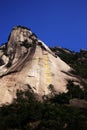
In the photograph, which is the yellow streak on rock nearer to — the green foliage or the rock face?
the rock face

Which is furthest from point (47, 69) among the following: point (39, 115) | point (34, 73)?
point (39, 115)

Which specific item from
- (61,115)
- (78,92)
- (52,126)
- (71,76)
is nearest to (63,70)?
(71,76)

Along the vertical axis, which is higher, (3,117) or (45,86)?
(45,86)

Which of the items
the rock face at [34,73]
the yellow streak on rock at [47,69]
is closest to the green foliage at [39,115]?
the rock face at [34,73]

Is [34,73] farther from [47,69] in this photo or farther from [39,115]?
[39,115]

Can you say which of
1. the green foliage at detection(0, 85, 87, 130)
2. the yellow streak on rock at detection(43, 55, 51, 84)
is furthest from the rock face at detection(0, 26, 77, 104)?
the green foliage at detection(0, 85, 87, 130)

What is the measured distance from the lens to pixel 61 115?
169 ft

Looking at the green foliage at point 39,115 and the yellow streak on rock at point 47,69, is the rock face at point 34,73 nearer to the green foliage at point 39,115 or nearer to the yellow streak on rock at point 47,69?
the yellow streak on rock at point 47,69

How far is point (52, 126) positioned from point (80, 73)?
27720mm

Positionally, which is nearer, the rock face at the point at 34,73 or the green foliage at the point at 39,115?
the green foliage at the point at 39,115

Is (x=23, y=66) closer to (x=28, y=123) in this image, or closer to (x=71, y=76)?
(x=71, y=76)

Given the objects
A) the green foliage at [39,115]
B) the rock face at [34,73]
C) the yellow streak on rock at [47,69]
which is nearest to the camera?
the green foliage at [39,115]

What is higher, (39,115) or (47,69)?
(47,69)

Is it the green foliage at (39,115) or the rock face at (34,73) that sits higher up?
the rock face at (34,73)
